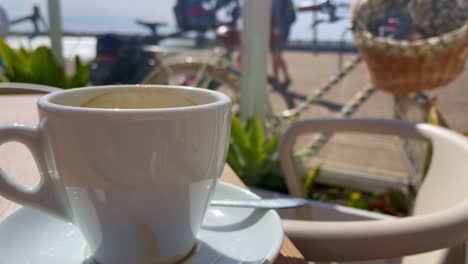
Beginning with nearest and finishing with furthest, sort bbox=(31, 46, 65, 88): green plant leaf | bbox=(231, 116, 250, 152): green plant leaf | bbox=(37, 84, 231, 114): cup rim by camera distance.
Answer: bbox=(37, 84, 231, 114): cup rim < bbox=(31, 46, 65, 88): green plant leaf < bbox=(231, 116, 250, 152): green plant leaf

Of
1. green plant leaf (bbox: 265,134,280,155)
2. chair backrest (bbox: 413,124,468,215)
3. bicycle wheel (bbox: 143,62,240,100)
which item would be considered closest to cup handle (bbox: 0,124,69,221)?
chair backrest (bbox: 413,124,468,215)

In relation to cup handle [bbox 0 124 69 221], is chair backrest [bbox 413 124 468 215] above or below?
below

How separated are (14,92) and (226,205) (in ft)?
1.73

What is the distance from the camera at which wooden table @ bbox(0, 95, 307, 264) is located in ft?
1.02

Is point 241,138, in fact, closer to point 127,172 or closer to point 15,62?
point 15,62

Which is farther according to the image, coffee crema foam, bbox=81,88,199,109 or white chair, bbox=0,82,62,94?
white chair, bbox=0,82,62,94

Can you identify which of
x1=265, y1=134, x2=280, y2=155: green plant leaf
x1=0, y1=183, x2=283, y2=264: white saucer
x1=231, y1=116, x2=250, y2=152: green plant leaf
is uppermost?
x1=0, y1=183, x2=283, y2=264: white saucer

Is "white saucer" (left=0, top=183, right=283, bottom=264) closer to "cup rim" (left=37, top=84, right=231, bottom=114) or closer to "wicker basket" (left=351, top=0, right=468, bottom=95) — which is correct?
"cup rim" (left=37, top=84, right=231, bottom=114)

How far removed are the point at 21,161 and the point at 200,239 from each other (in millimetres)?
214

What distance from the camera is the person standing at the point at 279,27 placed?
6.41ft

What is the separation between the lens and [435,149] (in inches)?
25.2

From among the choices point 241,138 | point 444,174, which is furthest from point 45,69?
point 444,174

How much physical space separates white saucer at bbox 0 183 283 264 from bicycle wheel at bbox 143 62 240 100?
170 centimetres

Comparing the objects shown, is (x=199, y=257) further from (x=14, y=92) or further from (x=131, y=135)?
(x=14, y=92)
